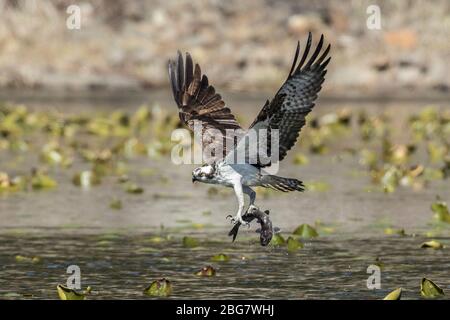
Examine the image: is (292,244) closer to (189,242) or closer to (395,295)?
(189,242)

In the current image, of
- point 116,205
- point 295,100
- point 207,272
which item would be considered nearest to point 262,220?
point 207,272

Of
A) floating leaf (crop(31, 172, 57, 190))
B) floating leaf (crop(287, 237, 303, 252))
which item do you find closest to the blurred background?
floating leaf (crop(31, 172, 57, 190))

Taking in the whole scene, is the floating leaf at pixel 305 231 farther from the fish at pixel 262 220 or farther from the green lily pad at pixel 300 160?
the green lily pad at pixel 300 160

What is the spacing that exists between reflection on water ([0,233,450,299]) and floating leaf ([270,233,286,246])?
70 millimetres

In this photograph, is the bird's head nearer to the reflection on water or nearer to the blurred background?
the reflection on water

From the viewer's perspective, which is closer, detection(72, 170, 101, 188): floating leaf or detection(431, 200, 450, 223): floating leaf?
detection(431, 200, 450, 223): floating leaf

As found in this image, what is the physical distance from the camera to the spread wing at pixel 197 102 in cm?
1368

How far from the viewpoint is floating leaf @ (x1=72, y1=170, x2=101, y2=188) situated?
18.9 meters

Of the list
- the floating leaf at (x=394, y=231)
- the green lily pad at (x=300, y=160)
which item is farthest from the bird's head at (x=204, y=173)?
the green lily pad at (x=300, y=160)

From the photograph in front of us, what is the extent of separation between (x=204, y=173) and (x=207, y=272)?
3.23 feet

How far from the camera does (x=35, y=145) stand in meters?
24.8

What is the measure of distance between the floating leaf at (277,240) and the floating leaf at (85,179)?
5652 mm

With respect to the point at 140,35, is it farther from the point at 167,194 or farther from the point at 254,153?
the point at 254,153

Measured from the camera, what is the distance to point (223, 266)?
42.2ft
